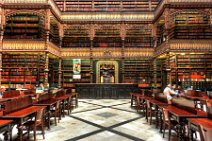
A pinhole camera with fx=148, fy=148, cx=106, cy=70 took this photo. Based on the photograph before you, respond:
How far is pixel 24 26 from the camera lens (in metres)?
9.83

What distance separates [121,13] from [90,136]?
32.3 feet

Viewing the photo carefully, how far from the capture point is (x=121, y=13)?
11.2 meters

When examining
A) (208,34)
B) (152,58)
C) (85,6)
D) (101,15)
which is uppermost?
(85,6)

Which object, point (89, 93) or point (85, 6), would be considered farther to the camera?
point (85, 6)

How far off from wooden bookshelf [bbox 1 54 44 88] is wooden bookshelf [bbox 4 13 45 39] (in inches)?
55.1

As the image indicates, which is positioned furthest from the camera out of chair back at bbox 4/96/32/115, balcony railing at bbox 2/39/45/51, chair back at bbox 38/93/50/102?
balcony railing at bbox 2/39/45/51

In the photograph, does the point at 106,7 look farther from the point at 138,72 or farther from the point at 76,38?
the point at 138,72

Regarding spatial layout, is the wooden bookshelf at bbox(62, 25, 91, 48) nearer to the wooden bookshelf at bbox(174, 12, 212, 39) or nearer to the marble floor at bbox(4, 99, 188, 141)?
the wooden bookshelf at bbox(174, 12, 212, 39)

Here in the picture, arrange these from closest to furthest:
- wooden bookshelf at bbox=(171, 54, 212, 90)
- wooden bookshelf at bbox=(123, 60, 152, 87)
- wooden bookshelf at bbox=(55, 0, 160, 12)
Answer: wooden bookshelf at bbox=(171, 54, 212, 90) → wooden bookshelf at bbox=(123, 60, 152, 87) → wooden bookshelf at bbox=(55, 0, 160, 12)

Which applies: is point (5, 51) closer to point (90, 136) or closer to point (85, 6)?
point (85, 6)

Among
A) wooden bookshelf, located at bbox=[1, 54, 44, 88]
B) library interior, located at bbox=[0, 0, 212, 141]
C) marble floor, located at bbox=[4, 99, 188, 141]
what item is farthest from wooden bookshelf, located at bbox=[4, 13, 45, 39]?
marble floor, located at bbox=[4, 99, 188, 141]

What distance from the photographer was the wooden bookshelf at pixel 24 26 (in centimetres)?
980

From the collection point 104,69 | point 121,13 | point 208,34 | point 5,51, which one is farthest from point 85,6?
point 208,34

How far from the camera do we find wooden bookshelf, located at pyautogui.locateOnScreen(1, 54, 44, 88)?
371 inches
